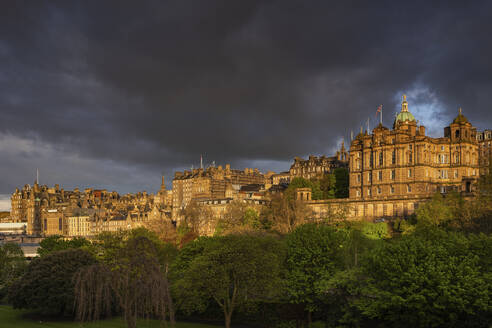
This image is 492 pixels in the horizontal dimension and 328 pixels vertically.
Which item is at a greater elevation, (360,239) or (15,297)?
(360,239)

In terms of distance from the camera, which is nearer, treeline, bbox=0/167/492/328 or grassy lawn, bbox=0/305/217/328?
treeline, bbox=0/167/492/328

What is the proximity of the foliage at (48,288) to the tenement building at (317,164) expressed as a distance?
113 meters

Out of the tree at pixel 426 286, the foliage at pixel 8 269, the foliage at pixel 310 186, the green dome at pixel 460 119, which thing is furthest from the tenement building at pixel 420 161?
the foliage at pixel 8 269

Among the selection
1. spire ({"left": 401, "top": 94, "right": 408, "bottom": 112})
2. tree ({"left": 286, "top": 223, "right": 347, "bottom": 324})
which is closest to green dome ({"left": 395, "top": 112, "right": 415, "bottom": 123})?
spire ({"left": 401, "top": 94, "right": 408, "bottom": 112})

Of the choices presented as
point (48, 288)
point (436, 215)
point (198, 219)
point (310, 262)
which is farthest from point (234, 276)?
point (198, 219)

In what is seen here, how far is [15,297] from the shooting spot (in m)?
57.3

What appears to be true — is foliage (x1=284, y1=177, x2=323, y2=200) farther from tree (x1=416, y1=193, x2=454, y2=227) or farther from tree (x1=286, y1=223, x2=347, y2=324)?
tree (x1=286, y1=223, x2=347, y2=324)

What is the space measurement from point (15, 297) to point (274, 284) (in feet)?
91.1

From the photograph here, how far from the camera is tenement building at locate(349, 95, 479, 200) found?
10594 cm

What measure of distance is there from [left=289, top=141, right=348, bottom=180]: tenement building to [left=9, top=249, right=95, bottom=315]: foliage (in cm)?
11273

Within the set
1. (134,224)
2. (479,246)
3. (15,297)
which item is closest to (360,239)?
(479,246)

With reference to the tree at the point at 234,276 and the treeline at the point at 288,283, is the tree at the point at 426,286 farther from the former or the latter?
the tree at the point at 234,276

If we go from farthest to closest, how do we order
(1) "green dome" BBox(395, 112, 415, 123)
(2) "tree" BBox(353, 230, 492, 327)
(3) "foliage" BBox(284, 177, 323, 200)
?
(3) "foliage" BBox(284, 177, 323, 200), (1) "green dome" BBox(395, 112, 415, 123), (2) "tree" BBox(353, 230, 492, 327)

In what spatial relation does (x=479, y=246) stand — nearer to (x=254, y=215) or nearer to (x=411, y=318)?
(x=411, y=318)
